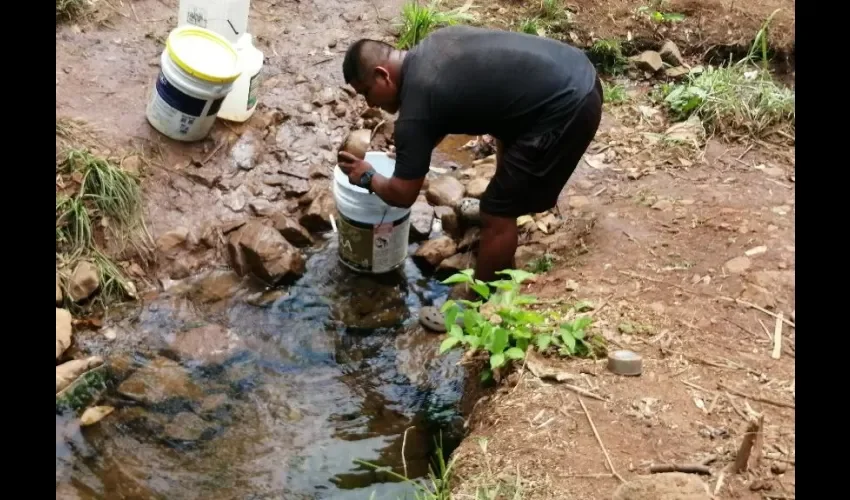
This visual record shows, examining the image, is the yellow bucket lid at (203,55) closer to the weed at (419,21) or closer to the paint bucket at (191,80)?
the paint bucket at (191,80)

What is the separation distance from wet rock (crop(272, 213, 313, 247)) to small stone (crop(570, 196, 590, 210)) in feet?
5.21

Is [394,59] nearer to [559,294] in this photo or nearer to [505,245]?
[505,245]

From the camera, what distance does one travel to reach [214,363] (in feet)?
12.3

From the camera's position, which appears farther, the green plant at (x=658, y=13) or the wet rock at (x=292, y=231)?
the green plant at (x=658, y=13)

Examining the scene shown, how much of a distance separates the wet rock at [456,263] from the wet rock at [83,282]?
5.98ft

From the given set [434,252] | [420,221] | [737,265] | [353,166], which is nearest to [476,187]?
[420,221]

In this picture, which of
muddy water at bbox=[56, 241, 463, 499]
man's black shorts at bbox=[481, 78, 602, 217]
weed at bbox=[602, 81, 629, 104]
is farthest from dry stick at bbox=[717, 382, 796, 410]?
weed at bbox=[602, 81, 629, 104]

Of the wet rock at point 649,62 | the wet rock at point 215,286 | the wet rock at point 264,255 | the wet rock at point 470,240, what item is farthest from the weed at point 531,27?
the wet rock at point 215,286

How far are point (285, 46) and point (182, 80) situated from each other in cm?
164

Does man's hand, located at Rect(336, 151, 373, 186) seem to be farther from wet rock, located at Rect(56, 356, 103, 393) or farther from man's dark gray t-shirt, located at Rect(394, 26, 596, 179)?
wet rock, located at Rect(56, 356, 103, 393)

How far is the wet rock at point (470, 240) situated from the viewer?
14.8 ft

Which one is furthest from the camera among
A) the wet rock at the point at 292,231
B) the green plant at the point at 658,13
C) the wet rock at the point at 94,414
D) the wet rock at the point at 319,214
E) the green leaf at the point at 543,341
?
the green plant at the point at 658,13

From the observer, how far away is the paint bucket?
4.18m

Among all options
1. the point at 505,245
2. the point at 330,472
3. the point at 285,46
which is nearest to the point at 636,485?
the point at 330,472
